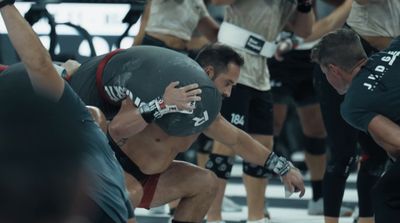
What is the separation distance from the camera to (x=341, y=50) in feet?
13.2

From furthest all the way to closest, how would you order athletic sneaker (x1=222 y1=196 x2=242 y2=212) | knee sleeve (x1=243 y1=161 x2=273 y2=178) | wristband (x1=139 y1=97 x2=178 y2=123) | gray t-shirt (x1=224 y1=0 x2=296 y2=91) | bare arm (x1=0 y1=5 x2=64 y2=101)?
athletic sneaker (x1=222 y1=196 x2=242 y2=212) → knee sleeve (x1=243 y1=161 x2=273 y2=178) → gray t-shirt (x1=224 y1=0 x2=296 y2=91) → wristband (x1=139 y1=97 x2=178 y2=123) → bare arm (x1=0 y1=5 x2=64 y2=101)

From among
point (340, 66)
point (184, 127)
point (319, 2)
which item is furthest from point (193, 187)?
point (319, 2)

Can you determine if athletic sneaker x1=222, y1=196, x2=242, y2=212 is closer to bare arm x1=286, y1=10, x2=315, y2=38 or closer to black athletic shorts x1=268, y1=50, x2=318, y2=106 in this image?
black athletic shorts x1=268, y1=50, x2=318, y2=106

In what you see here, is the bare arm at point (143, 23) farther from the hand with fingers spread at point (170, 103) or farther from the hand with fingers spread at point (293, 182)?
the hand with fingers spread at point (170, 103)

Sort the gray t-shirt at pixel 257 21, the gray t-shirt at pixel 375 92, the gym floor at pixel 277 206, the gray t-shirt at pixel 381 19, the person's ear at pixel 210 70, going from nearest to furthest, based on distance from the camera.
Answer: the gray t-shirt at pixel 375 92
the person's ear at pixel 210 70
the gray t-shirt at pixel 381 19
the gray t-shirt at pixel 257 21
the gym floor at pixel 277 206

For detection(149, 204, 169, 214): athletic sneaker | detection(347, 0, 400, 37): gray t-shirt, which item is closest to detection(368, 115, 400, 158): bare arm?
detection(347, 0, 400, 37): gray t-shirt

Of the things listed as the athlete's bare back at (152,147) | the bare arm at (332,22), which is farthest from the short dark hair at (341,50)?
the bare arm at (332,22)

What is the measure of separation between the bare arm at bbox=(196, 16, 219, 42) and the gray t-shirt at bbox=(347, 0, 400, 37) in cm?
100

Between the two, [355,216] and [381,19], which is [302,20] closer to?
[381,19]

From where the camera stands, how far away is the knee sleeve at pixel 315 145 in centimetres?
577

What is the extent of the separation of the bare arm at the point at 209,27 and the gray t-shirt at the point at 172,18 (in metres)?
0.10

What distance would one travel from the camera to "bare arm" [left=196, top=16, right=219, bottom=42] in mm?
5516

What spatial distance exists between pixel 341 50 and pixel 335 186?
91 centimetres

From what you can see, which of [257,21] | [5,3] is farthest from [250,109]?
[5,3]
